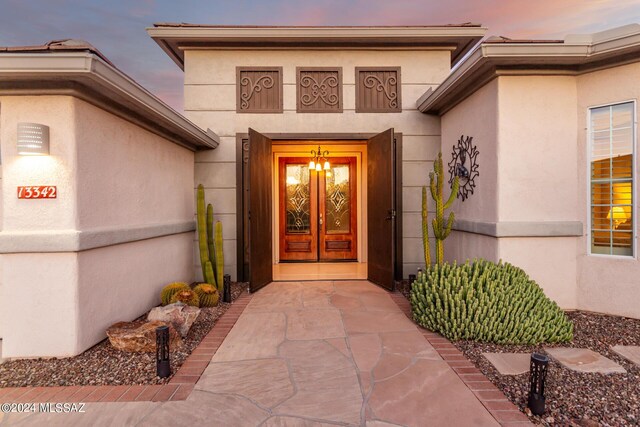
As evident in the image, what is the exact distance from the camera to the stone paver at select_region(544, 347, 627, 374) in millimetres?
2838

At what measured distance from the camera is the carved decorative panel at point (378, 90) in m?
6.46

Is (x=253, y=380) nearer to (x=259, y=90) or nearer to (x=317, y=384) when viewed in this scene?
(x=317, y=384)

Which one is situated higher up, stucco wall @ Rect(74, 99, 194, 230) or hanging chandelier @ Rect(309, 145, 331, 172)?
hanging chandelier @ Rect(309, 145, 331, 172)

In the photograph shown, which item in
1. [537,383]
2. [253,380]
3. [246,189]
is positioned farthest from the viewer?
[246,189]

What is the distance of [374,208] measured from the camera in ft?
20.6

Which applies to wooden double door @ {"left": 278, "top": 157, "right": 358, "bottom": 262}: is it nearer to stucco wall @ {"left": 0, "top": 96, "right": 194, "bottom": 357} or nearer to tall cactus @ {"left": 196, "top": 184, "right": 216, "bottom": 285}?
tall cactus @ {"left": 196, "top": 184, "right": 216, "bottom": 285}

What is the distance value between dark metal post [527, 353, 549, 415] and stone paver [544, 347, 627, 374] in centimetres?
96

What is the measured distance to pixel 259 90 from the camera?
643cm

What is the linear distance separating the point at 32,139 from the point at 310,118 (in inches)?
178

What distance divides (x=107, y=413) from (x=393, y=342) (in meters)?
2.72

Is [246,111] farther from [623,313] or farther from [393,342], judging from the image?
[623,313]

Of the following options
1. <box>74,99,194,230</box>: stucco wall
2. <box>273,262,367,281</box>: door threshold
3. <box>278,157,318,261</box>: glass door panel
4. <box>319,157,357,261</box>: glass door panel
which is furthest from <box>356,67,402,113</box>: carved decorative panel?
<box>74,99,194,230</box>: stucco wall

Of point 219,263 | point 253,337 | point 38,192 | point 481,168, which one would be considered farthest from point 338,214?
point 38,192

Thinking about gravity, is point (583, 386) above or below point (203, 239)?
below
